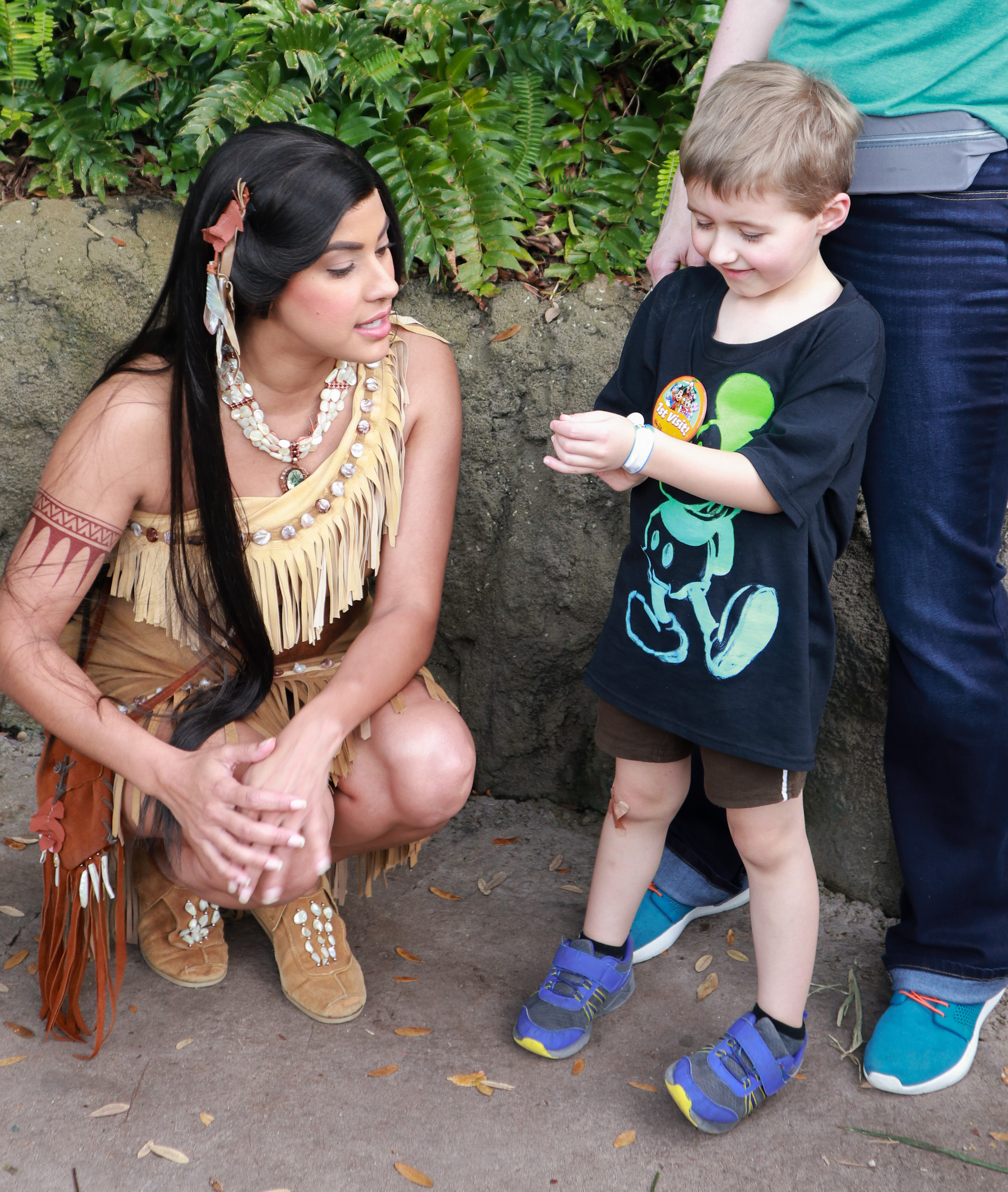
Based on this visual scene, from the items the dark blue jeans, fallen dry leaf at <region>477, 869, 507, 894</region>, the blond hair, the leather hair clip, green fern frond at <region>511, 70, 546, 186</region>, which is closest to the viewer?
the blond hair

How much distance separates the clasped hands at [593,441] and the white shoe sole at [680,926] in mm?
1153

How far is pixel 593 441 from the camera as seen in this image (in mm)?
1670

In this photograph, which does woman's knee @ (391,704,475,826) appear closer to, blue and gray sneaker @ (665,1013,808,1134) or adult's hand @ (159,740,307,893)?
adult's hand @ (159,740,307,893)

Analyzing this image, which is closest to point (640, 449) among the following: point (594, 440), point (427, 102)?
point (594, 440)

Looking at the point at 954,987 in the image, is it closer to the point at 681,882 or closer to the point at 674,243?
the point at 681,882

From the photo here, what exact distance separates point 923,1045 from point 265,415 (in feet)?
5.59

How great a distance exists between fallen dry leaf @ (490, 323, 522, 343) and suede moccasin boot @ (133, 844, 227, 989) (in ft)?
4.69

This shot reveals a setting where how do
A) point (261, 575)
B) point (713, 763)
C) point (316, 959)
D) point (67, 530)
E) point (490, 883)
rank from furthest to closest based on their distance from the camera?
point (490, 883) < point (316, 959) < point (261, 575) < point (67, 530) < point (713, 763)

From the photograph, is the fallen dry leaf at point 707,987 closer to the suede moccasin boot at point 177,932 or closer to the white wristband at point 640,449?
the suede moccasin boot at point 177,932

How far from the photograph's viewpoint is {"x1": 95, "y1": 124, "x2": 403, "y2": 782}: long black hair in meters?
1.85

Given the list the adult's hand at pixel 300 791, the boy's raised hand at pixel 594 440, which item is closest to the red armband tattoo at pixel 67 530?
the adult's hand at pixel 300 791

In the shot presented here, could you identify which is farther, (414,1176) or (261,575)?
(261,575)

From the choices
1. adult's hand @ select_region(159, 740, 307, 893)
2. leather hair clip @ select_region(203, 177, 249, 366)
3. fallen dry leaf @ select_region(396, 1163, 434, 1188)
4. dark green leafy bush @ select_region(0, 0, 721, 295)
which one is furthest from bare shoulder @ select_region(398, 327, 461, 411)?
fallen dry leaf @ select_region(396, 1163, 434, 1188)

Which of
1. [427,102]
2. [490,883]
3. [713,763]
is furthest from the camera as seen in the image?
[427,102]
